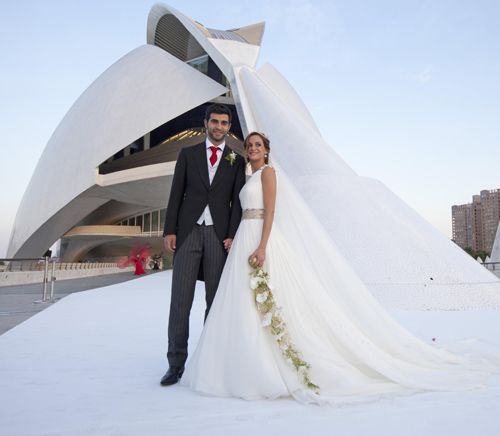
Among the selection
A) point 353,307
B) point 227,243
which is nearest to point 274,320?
point 227,243

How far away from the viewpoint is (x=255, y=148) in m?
2.46

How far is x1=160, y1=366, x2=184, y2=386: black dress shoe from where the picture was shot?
2.32 meters

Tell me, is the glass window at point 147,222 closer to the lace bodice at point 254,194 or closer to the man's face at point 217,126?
the man's face at point 217,126

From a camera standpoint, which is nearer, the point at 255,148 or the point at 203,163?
the point at 255,148

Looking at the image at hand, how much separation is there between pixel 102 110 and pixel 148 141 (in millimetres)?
5108

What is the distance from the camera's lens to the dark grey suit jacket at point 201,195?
2486mm

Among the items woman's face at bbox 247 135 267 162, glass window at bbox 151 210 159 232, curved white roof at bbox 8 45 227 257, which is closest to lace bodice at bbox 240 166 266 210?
woman's face at bbox 247 135 267 162

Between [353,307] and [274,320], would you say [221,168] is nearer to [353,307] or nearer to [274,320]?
[274,320]

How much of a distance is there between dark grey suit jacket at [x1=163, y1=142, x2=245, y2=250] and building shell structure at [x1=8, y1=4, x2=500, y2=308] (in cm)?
37

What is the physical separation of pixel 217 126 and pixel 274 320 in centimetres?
121

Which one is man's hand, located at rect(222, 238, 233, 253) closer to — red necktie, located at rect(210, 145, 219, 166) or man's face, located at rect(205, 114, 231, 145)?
red necktie, located at rect(210, 145, 219, 166)

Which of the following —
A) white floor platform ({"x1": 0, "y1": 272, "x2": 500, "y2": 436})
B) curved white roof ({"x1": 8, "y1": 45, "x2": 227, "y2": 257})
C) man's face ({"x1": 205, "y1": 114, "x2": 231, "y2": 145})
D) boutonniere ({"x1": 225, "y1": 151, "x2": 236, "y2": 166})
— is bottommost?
white floor platform ({"x1": 0, "y1": 272, "x2": 500, "y2": 436})

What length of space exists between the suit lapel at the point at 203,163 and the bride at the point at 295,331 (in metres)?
0.25

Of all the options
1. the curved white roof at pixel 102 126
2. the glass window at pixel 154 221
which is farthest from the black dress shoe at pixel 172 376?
the glass window at pixel 154 221
